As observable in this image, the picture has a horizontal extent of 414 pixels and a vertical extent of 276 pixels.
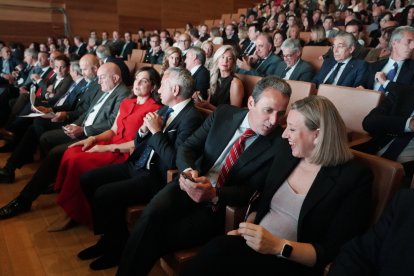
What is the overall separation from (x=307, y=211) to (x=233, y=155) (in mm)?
502

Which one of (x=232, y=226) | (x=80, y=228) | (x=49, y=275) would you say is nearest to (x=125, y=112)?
(x=80, y=228)

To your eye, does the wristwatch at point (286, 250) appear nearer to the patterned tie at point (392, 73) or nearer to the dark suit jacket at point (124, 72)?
the patterned tie at point (392, 73)

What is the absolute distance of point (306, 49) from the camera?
4.43 metres

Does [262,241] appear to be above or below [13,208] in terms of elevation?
above

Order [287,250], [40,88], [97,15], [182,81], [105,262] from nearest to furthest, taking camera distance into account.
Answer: [287,250] → [105,262] → [182,81] → [40,88] → [97,15]

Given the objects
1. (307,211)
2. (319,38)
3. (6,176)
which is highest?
(319,38)

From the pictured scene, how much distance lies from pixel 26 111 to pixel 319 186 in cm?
353

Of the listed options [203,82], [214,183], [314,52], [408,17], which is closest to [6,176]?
[203,82]

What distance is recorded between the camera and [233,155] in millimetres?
1588

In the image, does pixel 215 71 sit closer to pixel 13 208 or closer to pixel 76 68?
pixel 76 68

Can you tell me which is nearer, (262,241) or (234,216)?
(262,241)

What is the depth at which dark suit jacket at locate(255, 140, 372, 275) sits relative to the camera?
3.63 ft

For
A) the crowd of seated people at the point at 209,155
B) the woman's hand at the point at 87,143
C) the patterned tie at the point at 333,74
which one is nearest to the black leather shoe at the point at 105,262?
the crowd of seated people at the point at 209,155

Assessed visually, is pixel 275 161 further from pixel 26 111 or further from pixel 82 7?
pixel 82 7
